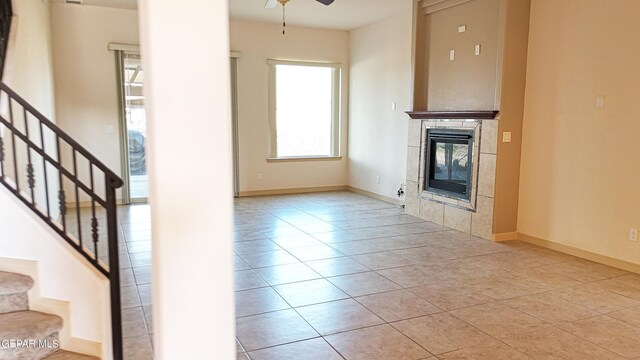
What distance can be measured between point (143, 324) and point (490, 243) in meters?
3.64

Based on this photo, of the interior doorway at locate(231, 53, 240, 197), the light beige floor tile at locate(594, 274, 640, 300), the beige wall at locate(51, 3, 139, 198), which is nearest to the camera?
the light beige floor tile at locate(594, 274, 640, 300)

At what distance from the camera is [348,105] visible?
8430 millimetres

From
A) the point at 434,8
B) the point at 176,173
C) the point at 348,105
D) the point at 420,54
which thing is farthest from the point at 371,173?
the point at 176,173

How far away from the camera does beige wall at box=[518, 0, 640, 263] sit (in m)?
3.99

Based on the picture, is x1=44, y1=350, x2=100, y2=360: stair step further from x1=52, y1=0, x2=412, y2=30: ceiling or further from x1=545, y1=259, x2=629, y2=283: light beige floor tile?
x1=52, y1=0, x2=412, y2=30: ceiling

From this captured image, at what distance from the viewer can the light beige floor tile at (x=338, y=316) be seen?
2914 mm

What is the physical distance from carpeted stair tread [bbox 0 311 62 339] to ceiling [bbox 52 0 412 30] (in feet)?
15.6

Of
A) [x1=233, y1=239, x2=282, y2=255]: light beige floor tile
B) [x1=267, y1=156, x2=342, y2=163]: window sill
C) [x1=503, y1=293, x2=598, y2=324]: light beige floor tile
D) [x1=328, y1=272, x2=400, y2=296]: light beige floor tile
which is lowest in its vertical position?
[x1=503, y1=293, x2=598, y2=324]: light beige floor tile

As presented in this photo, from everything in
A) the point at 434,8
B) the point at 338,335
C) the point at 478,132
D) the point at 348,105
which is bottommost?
the point at 338,335

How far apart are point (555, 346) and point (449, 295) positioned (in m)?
0.88

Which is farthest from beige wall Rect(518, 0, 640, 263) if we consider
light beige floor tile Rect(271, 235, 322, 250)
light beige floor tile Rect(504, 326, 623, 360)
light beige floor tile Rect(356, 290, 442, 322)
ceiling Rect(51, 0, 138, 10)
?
ceiling Rect(51, 0, 138, 10)

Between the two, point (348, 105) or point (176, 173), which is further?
point (348, 105)

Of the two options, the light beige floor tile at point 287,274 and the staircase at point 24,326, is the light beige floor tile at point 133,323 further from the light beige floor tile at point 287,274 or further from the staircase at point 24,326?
the light beige floor tile at point 287,274

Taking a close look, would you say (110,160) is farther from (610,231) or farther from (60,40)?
(610,231)
